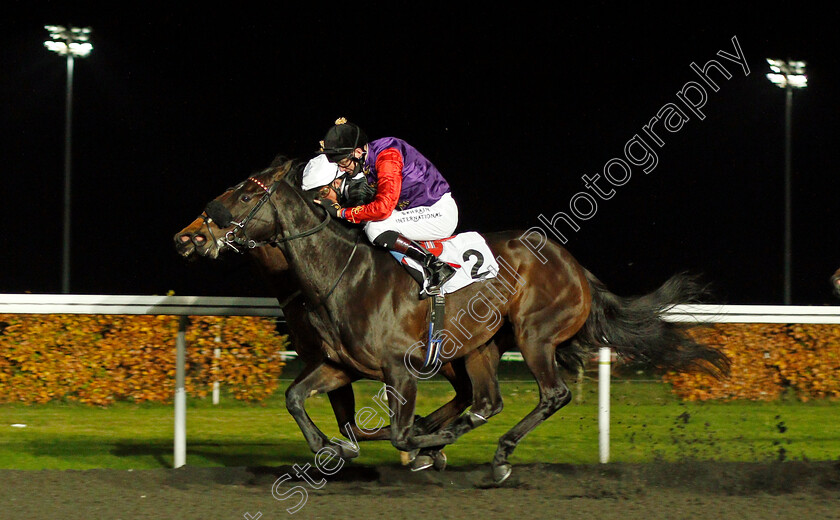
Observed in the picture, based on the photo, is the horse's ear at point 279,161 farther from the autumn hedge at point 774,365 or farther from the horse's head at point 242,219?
the autumn hedge at point 774,365

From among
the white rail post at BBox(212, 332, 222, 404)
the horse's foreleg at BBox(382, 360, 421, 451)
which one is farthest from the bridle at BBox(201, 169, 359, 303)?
the white rail post at BBox(212, 332, 222, 404)

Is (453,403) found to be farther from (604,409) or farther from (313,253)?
(313,253)

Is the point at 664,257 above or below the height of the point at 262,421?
A: above

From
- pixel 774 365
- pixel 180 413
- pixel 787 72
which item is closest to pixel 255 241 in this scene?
pixel 180 413

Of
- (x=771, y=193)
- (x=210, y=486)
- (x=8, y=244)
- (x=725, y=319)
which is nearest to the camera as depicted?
(x=210, y=486)

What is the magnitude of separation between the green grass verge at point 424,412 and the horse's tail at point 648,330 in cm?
39

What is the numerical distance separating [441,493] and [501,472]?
36cm

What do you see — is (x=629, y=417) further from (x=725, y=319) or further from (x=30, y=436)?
(x=30, y=436)

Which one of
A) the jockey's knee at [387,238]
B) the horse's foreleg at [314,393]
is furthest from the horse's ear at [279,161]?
the horse's foreleg at [314,393]

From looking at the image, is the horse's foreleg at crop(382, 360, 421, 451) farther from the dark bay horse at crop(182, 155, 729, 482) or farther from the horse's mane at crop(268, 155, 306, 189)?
the horse's mane at crop(268, 155, 306, 189)

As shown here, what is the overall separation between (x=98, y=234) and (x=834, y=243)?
2142 centimetres

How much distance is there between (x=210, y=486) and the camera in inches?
161

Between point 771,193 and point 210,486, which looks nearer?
point 210,486

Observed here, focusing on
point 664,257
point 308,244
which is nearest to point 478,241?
point 308,244
